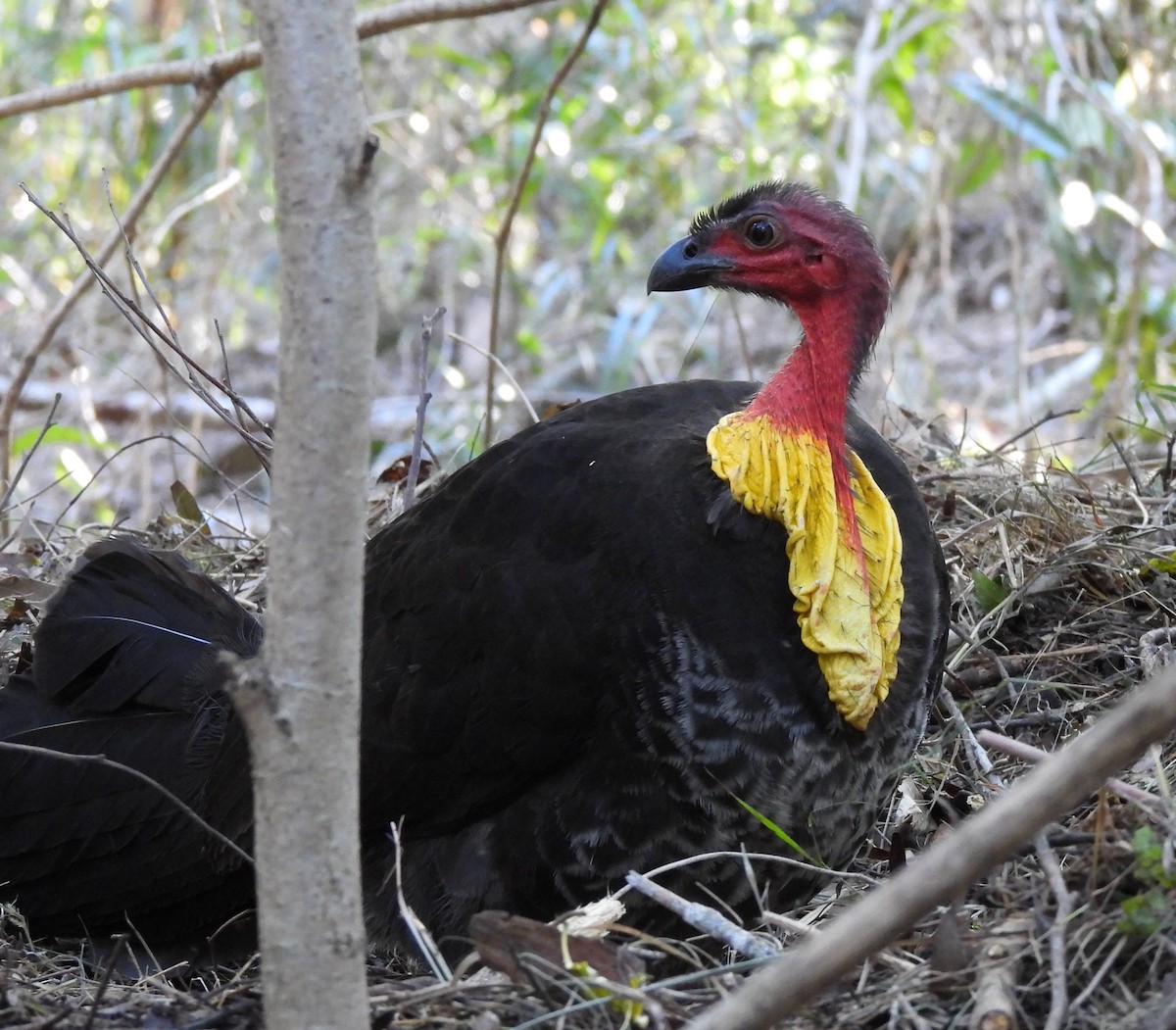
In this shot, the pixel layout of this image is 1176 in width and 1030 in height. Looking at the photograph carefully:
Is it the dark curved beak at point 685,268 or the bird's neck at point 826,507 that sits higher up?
the dark curved beak at point 685,268

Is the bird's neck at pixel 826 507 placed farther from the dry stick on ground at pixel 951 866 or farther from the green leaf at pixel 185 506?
the green leaf at pixel 185 506

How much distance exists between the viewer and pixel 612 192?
707 cm

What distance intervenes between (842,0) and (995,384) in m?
2.08

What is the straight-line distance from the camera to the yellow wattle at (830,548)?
2406 mm

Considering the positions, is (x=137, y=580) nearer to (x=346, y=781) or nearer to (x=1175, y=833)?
(x=346, y=781)

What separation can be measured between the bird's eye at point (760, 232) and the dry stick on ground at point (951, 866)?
5.38 ft

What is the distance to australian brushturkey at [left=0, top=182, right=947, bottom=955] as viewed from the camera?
94.4 inches

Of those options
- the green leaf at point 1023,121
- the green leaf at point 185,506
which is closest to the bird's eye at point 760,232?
the green leaf at point 185,506

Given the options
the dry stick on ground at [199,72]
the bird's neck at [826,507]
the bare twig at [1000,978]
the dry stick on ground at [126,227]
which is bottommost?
the bare twig at [1000,978]

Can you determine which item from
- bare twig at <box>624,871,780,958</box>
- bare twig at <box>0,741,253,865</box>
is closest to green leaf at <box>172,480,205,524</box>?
bare twig at <box>0,741,253,865</box>

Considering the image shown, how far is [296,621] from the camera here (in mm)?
1434

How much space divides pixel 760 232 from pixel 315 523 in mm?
1526

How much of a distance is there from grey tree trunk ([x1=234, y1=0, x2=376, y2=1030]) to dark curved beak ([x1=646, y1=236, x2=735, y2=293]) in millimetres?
1402

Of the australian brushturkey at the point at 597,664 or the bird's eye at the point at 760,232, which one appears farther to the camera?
the bird's eye at the point at 760,232
